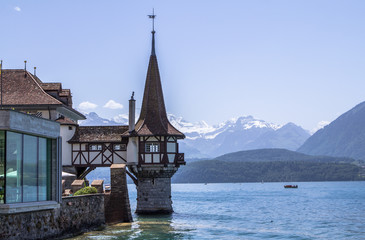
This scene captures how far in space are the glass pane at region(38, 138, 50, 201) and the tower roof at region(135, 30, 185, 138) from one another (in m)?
23.7

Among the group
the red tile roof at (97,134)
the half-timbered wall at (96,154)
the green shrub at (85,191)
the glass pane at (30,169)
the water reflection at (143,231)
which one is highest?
the red tile roof at (97,134)

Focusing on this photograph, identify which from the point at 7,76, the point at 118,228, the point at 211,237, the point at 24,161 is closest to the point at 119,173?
the point at 118,228

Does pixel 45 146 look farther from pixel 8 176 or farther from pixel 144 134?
pixel 144 134

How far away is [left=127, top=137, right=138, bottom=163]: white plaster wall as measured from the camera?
175 ft

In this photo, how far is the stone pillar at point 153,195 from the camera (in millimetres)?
54062

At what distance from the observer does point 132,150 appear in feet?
176

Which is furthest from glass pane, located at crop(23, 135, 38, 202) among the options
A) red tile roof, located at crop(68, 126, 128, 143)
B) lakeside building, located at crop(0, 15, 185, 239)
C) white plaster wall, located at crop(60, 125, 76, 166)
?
red tile roof, located at crop(68, 126, 128, 143)

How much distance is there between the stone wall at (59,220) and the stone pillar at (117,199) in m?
2.37

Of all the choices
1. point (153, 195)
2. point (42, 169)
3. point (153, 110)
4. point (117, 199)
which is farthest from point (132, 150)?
point (42, 169)

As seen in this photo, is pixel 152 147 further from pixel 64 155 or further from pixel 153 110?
pixel 64 155

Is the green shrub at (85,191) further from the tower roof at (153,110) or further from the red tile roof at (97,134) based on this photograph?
the tower roof at (153,110)

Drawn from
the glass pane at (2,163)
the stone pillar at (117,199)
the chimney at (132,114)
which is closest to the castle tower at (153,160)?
the chimney at (132,114)

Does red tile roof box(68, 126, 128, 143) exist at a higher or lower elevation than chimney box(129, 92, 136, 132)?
lower

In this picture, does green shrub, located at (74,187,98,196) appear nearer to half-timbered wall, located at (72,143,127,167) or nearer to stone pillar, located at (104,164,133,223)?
stone pillar, located at (104,164,133,223)
